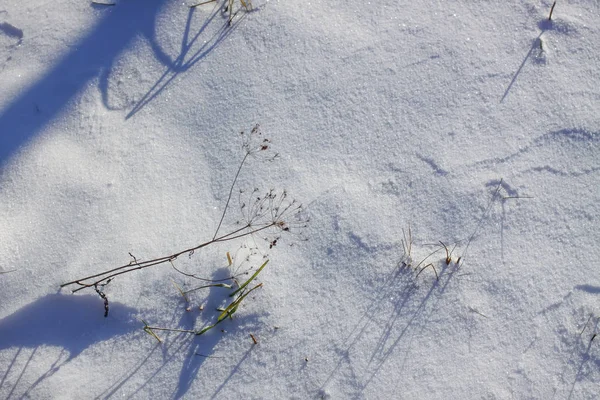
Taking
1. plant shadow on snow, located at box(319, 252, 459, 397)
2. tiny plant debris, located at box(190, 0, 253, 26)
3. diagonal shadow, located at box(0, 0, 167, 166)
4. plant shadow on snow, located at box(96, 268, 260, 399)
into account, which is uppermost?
tiny plant debris, located at box(190, 0, 253, 26)

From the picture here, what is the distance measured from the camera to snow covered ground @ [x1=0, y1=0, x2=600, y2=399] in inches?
61.9

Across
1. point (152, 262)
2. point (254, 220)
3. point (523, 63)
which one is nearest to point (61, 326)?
point (152, 262)

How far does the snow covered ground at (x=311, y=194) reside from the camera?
157cm

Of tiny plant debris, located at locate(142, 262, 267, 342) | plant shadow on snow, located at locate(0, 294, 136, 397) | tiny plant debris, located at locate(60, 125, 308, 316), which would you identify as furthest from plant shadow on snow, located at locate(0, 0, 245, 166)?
tiny plant debris, located at locate(142, 262, 267, 342)

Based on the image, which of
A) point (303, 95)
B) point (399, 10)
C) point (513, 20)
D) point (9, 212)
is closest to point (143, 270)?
point (9, 212)

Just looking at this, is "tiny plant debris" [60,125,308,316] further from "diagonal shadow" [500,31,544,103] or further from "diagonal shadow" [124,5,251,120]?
"diagonal shadow" [500,31,544,103]

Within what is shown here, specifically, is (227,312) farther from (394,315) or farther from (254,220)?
(394,315)

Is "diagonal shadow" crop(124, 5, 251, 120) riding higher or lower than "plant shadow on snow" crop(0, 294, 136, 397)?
higher

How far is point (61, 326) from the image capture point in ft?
5.23

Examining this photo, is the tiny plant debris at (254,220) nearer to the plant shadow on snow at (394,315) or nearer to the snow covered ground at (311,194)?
the snow covered ground at (311,194)

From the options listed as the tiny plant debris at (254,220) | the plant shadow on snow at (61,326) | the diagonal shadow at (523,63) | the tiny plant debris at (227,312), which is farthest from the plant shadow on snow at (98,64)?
the diagonal shadow at (523,63)

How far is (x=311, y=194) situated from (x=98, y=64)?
0.87 metres

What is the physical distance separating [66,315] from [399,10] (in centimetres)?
151

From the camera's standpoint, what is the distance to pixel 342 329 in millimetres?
1581
